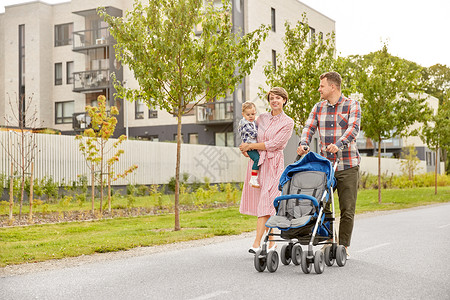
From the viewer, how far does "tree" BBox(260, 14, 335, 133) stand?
20266mm

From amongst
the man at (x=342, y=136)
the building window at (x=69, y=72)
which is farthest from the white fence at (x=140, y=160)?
the building window at (x=69, y=72)

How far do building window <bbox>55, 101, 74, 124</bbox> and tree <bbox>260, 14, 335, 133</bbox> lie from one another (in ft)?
94.1

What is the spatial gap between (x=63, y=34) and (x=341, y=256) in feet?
143

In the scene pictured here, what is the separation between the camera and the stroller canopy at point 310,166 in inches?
281

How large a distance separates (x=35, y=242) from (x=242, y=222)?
570 cm

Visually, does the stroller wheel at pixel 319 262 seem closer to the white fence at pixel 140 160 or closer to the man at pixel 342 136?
the man at pixel 342 136

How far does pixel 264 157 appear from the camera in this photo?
27.2ft

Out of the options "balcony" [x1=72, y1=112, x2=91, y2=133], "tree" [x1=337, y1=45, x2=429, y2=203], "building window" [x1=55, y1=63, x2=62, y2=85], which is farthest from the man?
"building window" [x1=55, y1=63, x2=62, y2=85]

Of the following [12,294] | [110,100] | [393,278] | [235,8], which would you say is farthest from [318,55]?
[110,100]

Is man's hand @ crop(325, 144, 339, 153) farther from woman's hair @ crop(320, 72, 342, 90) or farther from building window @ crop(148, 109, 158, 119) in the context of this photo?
building window @ crop(148, 109, 158, 119)

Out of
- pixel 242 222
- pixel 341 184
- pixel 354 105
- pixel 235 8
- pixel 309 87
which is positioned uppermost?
pixel 235 8

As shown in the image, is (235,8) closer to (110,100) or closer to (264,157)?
(110,100)

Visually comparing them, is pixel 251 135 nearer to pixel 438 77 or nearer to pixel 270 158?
pixel 270 158

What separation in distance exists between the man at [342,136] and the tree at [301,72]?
40.3 feet
